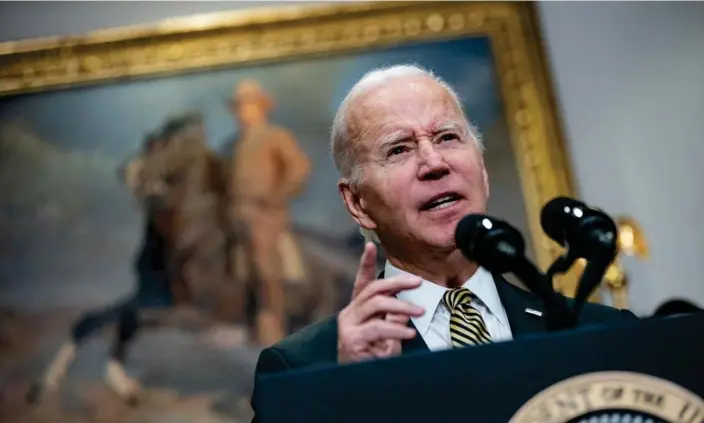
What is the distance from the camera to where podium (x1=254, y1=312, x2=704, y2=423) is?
0.74 m

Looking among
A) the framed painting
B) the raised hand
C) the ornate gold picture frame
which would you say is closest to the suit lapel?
the raised hand

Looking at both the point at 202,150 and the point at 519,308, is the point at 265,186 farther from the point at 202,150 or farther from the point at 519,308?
the point at 519,308

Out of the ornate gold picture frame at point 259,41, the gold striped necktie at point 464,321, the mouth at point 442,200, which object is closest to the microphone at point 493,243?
the gold striped necktie at point 464,321

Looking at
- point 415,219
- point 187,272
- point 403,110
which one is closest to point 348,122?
point 403,110

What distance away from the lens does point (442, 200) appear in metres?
1.22

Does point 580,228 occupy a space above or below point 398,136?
below

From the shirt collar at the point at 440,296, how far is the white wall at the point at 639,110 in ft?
6.73

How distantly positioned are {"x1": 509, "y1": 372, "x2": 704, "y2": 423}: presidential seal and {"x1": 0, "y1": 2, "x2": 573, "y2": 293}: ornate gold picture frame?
273cm

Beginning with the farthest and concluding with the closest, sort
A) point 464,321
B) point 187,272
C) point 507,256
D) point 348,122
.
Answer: point 187,272
point 348,122
point 464,321
point 507,256

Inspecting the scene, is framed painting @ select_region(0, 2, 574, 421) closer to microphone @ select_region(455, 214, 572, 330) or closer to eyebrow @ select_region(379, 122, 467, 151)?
eyebrow @ select_region(379, 122, 467, 151)

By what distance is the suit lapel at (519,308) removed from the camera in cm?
115

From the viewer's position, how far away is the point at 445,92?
1.38m

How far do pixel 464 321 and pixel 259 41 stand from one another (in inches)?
101

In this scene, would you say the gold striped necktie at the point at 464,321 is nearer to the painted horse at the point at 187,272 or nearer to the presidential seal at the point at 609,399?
the presidential seal at the point at 609,399
